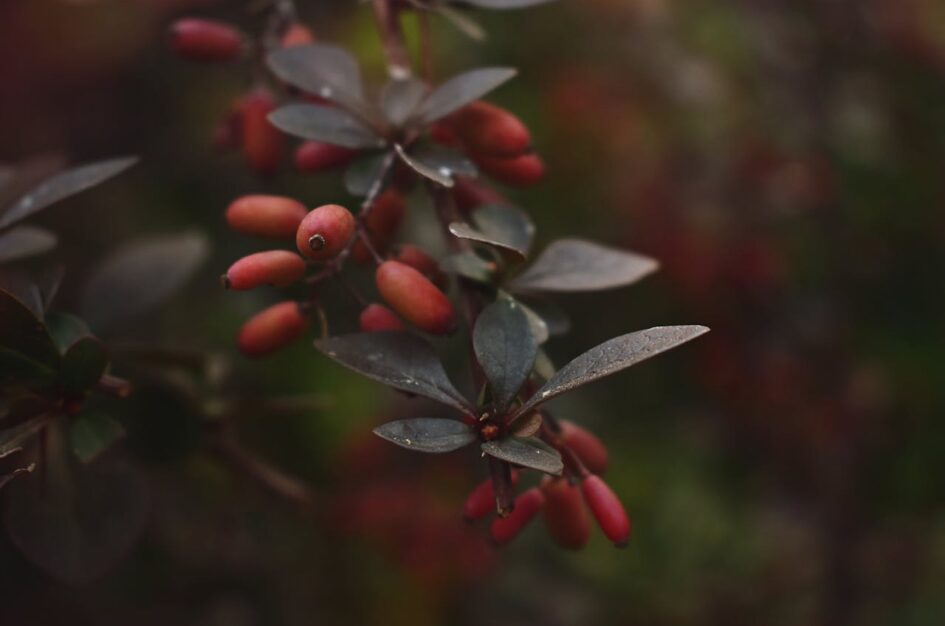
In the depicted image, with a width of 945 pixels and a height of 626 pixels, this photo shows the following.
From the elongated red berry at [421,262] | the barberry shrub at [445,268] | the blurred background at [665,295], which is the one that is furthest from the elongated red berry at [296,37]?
the blurred background at [665,295]

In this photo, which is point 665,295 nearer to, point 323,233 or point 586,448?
point 586,448

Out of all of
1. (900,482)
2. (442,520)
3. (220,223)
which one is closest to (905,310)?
(900,482)

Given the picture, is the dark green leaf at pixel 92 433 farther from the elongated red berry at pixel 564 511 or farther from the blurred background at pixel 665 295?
the blurred background at pixel 665 295

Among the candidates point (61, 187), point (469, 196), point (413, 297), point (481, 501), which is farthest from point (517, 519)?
point (61, 187)

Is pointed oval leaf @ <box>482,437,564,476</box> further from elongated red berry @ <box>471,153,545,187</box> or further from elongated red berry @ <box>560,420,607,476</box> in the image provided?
elongated red berry @ <box>471,153,545,187</box>

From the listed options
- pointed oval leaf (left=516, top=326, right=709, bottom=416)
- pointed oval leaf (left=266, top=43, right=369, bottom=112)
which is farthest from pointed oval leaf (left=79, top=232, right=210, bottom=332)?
pointed oval leaf (left=516, top=326, right=709, bottom=416)

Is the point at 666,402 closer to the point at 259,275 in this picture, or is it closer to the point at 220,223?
the point at 220,223
